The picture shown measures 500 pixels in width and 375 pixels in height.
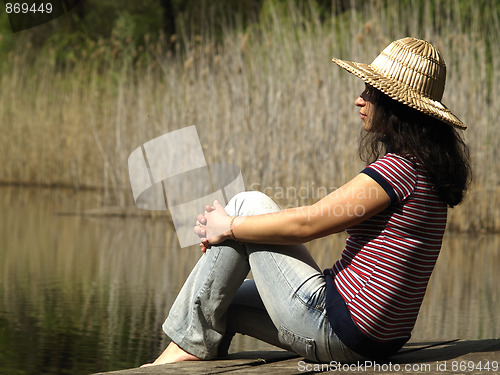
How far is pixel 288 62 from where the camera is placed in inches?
303

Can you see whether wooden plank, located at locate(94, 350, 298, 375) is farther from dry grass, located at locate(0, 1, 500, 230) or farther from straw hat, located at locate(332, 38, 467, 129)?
dry grass, located at locate(0, 1, 500, 230)

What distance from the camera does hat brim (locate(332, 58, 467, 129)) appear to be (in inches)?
94.3

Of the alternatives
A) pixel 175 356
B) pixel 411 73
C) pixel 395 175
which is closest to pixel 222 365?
pixel 175 356

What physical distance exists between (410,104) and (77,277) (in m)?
3.12

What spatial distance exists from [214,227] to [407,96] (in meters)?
0.67

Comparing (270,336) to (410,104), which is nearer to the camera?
(410,104)

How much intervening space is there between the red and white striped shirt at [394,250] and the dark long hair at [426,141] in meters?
0.03

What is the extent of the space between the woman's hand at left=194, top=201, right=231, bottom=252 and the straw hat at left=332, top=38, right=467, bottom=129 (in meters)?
0.57

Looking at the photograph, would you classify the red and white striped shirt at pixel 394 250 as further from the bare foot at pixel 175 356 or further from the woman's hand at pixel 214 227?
the bare foot at pixel 175 356

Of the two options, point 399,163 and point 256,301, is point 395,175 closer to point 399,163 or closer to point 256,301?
point 399,163

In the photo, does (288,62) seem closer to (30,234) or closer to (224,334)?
(30,234)

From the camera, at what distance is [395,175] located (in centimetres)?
232

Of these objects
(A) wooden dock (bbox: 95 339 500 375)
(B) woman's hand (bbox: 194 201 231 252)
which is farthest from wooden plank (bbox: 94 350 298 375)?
(B) woman's hand (bbox: 194 201 231 252)

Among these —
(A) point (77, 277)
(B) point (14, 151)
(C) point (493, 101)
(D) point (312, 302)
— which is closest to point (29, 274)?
(A) point (77, 277)
